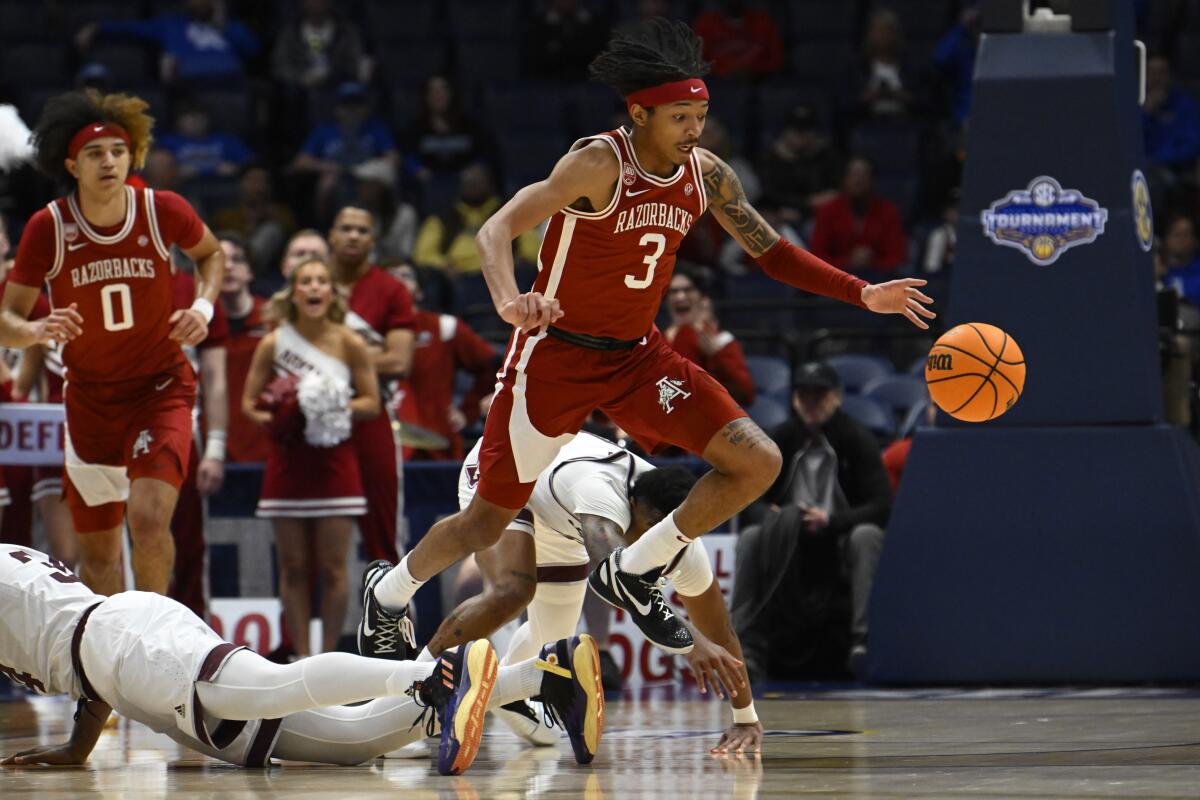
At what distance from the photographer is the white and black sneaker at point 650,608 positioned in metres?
6.19

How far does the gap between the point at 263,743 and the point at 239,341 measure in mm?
5308

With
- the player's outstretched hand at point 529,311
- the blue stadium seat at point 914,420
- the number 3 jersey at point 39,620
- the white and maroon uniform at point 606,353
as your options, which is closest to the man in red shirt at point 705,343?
the blue stadium seat at point 914,420

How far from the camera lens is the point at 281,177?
1450 cm

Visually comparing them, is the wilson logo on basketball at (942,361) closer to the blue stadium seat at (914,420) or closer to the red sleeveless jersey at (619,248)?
the red sleeveless jersey at (619,248)

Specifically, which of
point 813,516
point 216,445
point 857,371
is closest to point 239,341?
point 216,445

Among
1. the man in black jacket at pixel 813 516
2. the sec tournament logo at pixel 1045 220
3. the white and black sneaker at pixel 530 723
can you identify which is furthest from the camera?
the man in black jacket at pixel 813 516

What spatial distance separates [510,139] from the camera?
14594 mm

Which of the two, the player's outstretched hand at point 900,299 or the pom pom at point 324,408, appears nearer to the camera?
the player's outstretched hand at point 900,299

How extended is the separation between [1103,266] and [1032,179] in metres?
0.53

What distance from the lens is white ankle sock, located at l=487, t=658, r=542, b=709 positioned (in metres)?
5.89

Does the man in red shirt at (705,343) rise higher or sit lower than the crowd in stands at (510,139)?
lower

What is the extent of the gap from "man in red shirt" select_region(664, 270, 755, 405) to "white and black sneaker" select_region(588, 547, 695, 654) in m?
4.18

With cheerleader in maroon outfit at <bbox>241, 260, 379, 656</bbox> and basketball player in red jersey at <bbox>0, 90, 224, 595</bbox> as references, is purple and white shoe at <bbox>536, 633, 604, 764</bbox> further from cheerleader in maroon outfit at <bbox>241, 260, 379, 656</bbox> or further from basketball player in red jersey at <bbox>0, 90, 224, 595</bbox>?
cheerleader in maroon outfit at <bbox>241, 260, 379, 656</bbox>

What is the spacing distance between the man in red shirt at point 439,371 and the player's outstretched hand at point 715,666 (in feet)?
15.3
